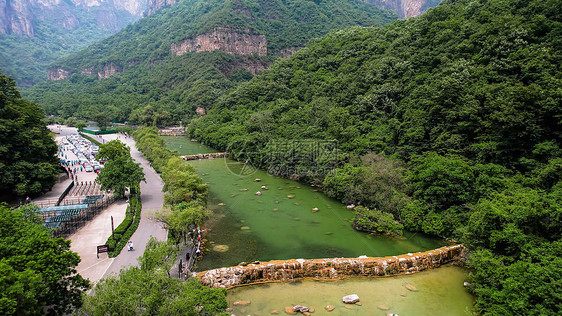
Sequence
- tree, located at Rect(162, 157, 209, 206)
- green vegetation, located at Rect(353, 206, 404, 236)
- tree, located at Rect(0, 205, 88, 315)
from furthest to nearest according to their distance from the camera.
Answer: tree, located at Rect(162, 157, 209, 206) → green vegetation, located at Rect(353, 206, 404, 236) → tree, located at Rect(0, 205, 88, 315)

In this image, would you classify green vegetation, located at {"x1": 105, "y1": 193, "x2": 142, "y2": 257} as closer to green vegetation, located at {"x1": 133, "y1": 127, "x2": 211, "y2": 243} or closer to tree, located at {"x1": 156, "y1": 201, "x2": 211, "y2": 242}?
green vegetation, located at {"x1": 133, "y1": 127, "x2": 211, "y2": 243}

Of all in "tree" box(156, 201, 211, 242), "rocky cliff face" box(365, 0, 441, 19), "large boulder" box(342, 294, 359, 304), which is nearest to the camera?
"large boulder" box(342, 294, 359, 304)

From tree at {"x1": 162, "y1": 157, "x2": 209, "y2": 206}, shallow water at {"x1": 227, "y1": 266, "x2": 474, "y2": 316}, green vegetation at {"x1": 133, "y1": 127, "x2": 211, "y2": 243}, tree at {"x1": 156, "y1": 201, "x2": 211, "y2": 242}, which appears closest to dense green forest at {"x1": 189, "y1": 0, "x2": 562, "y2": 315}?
shallow water at {"x1": 227, "y1": 266, "x2": 474, "y2": 316}

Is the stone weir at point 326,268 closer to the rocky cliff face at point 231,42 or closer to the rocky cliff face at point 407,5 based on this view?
the rocky cliff face at point 231,42

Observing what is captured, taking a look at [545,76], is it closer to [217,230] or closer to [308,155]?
[308,155]

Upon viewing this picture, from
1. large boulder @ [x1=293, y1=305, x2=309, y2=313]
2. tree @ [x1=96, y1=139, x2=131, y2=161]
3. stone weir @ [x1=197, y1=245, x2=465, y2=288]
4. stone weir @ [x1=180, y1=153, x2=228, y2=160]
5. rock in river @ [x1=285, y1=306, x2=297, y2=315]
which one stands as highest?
tree @ [x1=96, y1=139, x2=131, y2=161]

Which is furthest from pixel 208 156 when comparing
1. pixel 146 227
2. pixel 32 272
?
pixel 32 272

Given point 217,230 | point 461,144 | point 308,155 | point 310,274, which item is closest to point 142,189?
point 217,230
